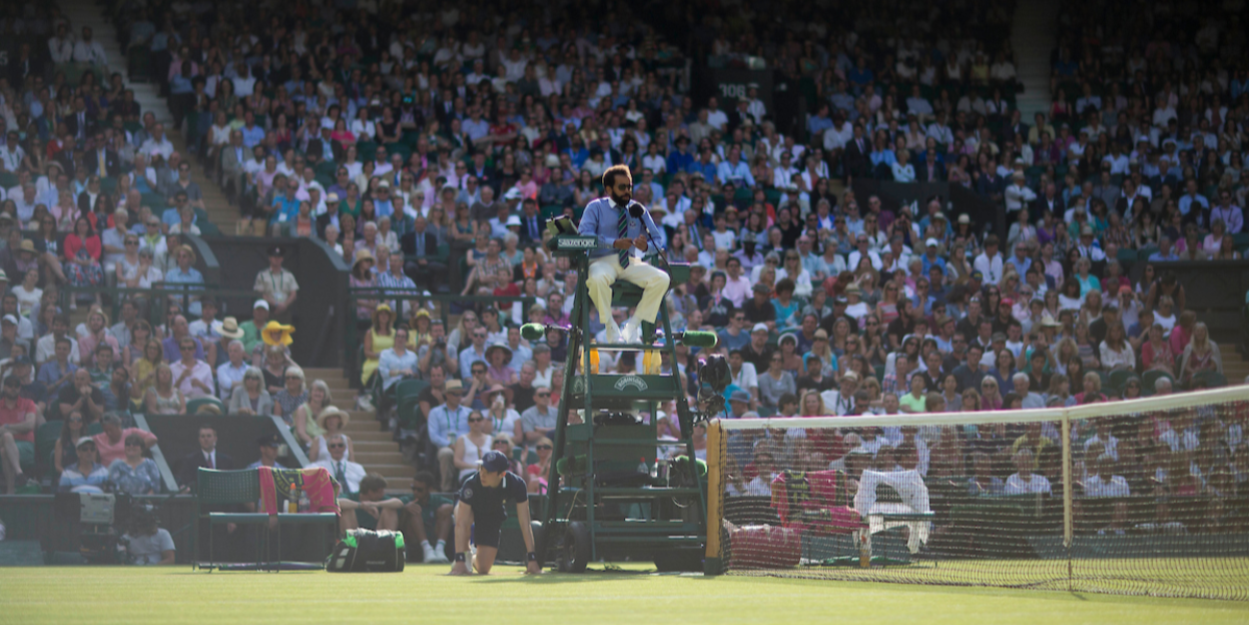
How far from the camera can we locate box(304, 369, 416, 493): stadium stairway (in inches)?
632

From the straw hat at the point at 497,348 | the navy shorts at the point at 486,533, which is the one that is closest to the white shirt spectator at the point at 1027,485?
the navy shorts at the point at 486,533

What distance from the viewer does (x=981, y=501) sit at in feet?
41.4

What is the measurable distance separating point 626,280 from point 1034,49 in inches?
808

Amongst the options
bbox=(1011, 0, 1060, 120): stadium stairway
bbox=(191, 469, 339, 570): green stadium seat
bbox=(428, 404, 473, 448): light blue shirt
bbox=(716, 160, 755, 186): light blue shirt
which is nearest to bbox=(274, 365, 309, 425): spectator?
bbox=(428, 404, 473, 448): light blue shirt

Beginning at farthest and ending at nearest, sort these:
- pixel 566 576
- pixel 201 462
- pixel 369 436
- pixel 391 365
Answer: pixel 391 365 → pixel 369 436 → pixel 201 462 → pixel 566 576

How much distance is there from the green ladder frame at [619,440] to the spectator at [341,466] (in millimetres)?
4432

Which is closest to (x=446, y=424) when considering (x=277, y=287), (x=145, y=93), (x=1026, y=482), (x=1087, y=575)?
(x=277, y=287)

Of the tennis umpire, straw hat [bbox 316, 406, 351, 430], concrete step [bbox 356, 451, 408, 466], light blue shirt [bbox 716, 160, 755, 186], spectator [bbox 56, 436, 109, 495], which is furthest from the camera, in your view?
light blue shirt [bbox 716, 160, 755, 186]

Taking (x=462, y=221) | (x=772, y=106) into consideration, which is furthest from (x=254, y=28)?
(x=772, y=106)

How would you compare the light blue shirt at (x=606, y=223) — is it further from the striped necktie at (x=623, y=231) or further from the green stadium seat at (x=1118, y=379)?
the green stadium seat at (x=1118, y=379)

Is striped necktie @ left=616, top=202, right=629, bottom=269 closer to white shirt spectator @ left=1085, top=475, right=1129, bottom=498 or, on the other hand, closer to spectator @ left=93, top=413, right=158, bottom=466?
white shirt spectator @ left=1085, top=475, right=1129, bottom=498

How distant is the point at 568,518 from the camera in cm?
1109

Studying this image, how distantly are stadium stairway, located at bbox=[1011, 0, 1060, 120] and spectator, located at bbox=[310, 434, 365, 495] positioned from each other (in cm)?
1663

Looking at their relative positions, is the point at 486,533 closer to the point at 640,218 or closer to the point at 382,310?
the point at 640,218
